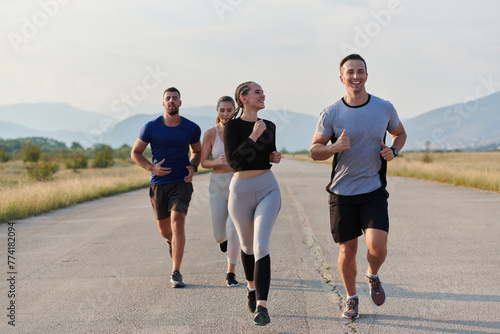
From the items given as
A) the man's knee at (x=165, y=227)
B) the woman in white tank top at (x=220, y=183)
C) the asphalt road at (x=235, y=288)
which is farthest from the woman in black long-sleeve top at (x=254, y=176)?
the man's knee at (x=165, y=227)

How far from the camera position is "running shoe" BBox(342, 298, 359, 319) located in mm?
4734

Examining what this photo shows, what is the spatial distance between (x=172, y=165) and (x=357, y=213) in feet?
8.06

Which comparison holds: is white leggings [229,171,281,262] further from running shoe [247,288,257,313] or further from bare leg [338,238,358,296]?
bare leg [338,238,358,296]

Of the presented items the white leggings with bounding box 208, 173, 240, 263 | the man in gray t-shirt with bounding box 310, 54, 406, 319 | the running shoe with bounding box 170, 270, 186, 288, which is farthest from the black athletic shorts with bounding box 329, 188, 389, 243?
the running shoe with bounding box 170, 270, 186, 288

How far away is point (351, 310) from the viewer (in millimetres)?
4746

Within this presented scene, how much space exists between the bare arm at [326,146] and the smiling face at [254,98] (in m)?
0.55

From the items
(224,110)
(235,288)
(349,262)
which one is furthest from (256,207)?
(224,110)

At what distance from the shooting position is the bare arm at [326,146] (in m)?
4.41

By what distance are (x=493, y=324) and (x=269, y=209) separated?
2.01 metres

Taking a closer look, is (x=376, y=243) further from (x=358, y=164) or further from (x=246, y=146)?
(x=246, y=146)

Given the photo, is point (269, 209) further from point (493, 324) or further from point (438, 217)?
point (438, 217)

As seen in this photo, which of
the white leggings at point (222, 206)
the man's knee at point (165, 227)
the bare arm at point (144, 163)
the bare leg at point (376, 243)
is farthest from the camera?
the man's knee at point (165, 227)

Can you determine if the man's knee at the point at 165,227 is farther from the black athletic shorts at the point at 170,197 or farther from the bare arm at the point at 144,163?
the bare arm at the point at 144,163

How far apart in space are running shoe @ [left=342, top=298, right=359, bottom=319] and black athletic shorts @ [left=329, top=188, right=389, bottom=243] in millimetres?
548
